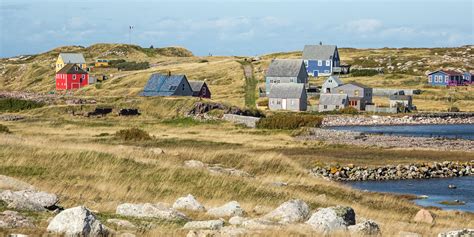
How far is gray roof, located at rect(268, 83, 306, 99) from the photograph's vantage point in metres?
108

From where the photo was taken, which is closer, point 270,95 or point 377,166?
point 377,166

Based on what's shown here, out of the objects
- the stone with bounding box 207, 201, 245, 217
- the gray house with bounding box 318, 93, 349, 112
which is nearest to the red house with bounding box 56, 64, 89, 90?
the gray house with bounding box 318, 93, 349, 112

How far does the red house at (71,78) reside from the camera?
470ft

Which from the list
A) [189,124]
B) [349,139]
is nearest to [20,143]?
[349,139]

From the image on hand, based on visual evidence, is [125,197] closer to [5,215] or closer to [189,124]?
[5,215]

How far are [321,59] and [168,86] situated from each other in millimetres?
48269

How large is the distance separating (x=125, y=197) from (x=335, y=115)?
256 ft

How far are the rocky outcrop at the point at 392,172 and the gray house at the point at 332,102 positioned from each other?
5775 cm

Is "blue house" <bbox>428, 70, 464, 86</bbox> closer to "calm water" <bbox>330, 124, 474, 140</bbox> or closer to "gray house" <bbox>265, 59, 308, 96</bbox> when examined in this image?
"gray house" <bbox>265, 59, 308, 96</bbox>

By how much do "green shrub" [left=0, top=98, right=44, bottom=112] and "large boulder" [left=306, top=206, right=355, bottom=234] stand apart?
88.6 metres

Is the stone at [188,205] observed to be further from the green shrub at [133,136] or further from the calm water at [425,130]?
the calm water at [425,130]

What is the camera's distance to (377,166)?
48.0m

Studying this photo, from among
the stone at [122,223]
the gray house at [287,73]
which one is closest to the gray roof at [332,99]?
the gray house at [287,73]

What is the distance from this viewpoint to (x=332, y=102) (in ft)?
350
